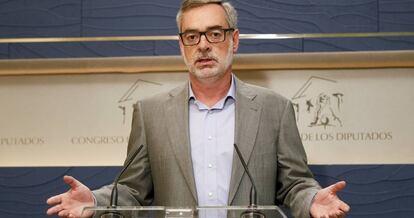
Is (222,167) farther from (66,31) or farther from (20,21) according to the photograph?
(20,21)

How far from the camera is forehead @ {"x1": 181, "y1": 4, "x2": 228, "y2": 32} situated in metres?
2.16

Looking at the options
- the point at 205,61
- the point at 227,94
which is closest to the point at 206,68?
the point at 205,61

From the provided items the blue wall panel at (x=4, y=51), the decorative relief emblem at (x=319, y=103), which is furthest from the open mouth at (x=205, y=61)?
the blue wall panel at (x=4, y=51)

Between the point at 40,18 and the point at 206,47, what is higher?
the point at 40,18

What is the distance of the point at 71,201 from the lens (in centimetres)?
169

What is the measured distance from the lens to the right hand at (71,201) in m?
1.64

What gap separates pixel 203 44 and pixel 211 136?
0.32 metres

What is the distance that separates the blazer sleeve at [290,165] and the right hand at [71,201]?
0.71 m

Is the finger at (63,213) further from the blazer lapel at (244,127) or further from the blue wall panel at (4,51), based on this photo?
the blue wall panel at (4,51)

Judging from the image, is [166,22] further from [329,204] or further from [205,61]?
[329,204]

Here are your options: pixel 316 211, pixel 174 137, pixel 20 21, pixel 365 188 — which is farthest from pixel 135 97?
pixel 316 211

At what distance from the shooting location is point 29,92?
318cm

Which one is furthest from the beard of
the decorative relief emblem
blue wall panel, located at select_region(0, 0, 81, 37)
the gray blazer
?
blue wall panel, located at select_region(0, 0, 81, 37)

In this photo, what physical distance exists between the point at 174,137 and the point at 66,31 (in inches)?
48.7
